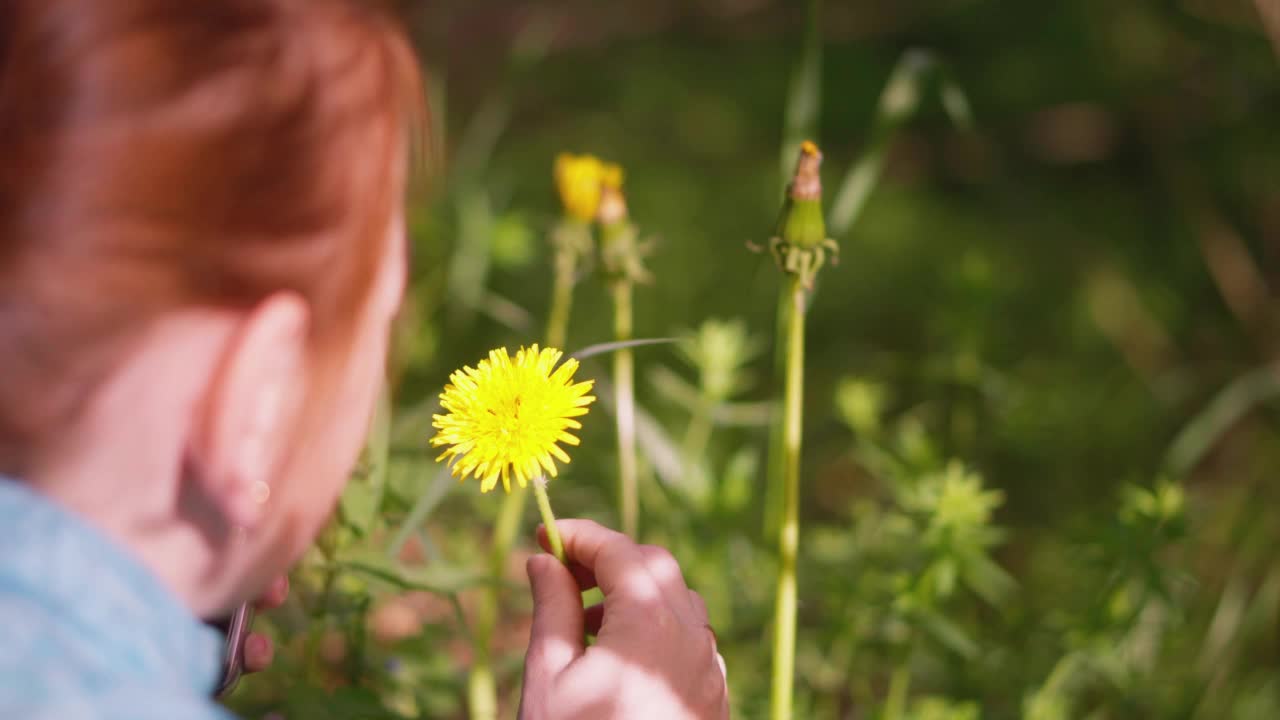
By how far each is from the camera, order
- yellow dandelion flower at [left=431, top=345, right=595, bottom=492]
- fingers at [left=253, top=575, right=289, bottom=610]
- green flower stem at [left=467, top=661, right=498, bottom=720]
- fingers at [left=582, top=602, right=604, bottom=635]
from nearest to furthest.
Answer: yellow dandelion flower at [left=431, top=345, right=595, bottom=492] < fingers at [left=582, top=602, right=604, bottom=635] < fingers at [left=253, top=575, right=289, bottom=610] < green flower stem at [left=467, top=661, right=498, bottom=720]

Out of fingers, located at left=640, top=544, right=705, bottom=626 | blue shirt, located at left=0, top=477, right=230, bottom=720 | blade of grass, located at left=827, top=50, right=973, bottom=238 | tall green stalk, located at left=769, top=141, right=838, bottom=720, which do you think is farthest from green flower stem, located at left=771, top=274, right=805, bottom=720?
blue shirt, located at left=0, top=477, right=230, bottom=720

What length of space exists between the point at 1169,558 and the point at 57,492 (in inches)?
56.1

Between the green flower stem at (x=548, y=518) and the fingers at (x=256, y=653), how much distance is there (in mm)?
335

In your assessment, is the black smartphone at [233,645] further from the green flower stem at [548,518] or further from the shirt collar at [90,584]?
the green flower stem at [548,518]

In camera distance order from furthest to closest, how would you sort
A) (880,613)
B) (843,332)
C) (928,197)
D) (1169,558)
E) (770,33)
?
(770,33), (928,197), (843,332), (1169,558), (880,613)

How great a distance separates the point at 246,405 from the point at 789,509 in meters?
0.38

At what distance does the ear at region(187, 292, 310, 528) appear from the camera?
557 millimetres

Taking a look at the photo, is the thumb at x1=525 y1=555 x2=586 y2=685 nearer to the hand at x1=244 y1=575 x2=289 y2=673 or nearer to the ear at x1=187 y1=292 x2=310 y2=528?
the ear at x1=187 y1=292 x2=310 y2=528

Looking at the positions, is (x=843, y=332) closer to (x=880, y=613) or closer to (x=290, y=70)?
(x=880, y=613)

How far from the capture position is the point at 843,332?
6.82 ft

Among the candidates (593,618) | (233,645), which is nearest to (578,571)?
(593,618)

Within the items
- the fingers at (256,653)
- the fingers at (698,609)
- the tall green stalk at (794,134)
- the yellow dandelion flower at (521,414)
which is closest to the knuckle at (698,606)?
the fingers at (698,609)

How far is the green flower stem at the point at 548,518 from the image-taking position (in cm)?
58

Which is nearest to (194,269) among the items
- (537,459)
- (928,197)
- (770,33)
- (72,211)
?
(72,211)
